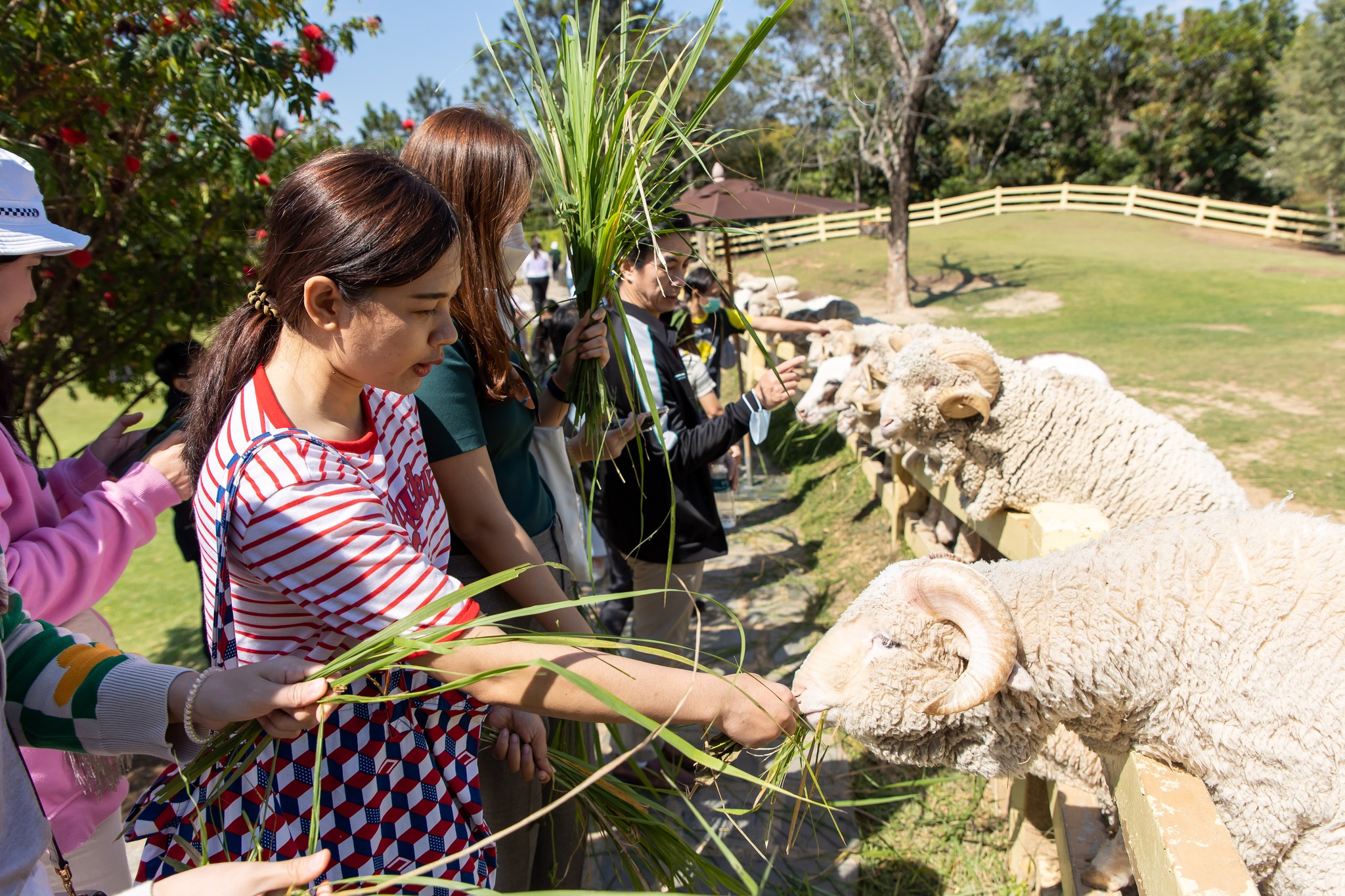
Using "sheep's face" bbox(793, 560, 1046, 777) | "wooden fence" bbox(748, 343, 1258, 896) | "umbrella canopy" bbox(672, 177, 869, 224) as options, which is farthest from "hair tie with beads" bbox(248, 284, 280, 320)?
"umbrella canopy" bbox(672, 177, 869, 224)

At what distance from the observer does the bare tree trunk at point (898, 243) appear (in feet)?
55.2

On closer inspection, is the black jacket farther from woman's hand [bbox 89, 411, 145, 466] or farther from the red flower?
the red flower

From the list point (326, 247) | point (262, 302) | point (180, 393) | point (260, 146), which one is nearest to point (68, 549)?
point (262, 302)

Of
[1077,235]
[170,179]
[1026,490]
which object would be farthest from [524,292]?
[1077,235]

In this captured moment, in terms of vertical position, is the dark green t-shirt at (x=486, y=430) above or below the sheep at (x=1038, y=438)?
above

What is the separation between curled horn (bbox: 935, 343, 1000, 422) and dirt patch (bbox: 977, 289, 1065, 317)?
43.9 feet

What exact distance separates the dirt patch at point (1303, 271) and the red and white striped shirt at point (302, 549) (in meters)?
22.9

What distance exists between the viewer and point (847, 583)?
5289 millimetres

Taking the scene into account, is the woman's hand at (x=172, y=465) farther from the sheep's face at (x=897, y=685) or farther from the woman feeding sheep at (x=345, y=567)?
the sheep's face at (x=897, y=685)

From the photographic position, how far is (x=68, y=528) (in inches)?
74.8

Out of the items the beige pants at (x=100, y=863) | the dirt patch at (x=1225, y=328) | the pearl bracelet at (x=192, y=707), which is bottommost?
the dirt patch at (x=1225, y=328)

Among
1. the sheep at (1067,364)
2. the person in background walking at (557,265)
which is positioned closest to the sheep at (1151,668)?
the sheep at (1067,364)

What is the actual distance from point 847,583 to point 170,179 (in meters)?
5.00

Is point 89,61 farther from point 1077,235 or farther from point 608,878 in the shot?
point 1077,235
